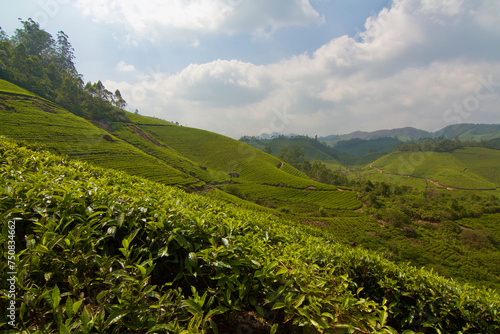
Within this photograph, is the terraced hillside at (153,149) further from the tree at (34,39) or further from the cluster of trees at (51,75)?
the tree at (34,39)

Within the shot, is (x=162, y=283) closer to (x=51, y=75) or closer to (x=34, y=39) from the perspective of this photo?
(x=51, y=75)

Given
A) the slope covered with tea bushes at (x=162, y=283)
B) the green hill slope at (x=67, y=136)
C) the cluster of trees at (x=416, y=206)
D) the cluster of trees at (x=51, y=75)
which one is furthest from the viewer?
the cluster of trees at (x=51, y=75)

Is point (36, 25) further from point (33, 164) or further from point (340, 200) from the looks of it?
point (340, 200)

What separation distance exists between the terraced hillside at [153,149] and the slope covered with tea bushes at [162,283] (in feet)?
124

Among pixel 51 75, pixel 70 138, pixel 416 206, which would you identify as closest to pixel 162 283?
pixel 70 138

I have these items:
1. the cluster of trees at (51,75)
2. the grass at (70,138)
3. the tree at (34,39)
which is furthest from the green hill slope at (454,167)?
the tree at (34,39)

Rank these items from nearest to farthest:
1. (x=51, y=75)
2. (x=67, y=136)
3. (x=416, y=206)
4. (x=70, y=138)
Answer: (x=70, y=138) < (x=67, y=136) < (x=416, y=206) < (x=51, y=75)

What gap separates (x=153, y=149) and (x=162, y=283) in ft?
208

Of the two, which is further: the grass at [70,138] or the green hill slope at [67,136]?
the green hill slope at [67,136]

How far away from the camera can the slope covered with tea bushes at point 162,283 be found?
3.93 ft

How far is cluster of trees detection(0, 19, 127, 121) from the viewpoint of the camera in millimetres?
59812

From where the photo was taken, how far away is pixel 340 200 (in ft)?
185

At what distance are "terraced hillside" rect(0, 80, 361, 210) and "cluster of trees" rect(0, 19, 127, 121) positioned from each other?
274 inches

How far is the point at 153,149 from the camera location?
193ft
